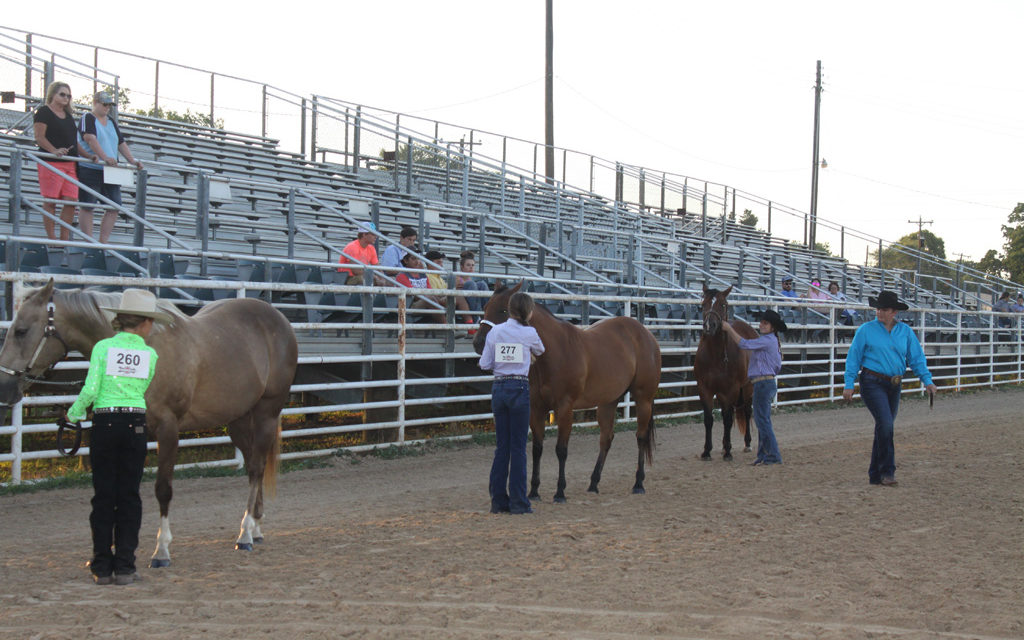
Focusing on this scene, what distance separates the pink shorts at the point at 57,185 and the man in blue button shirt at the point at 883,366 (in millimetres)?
9096

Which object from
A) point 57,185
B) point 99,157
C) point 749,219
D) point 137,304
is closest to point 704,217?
point 749,219

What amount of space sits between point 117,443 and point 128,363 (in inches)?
18.4

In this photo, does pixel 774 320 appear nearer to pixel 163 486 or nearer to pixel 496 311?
pixel 496 311

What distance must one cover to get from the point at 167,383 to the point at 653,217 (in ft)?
86.1

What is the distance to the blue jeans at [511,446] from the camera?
845cm

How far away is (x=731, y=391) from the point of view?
41.6ft

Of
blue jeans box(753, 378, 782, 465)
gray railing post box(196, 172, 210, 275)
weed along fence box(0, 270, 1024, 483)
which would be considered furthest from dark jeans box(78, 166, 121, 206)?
blue jeans box(753, 378, 782, 465)

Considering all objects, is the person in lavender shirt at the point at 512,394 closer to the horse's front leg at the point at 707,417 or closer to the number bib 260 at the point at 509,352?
the number bib 260 at the point at 509,352

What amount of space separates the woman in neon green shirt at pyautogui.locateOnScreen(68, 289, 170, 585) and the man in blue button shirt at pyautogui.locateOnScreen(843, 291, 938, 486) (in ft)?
23.6

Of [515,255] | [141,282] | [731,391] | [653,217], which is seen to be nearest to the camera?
[141,282]

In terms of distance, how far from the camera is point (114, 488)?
5762 millimetres

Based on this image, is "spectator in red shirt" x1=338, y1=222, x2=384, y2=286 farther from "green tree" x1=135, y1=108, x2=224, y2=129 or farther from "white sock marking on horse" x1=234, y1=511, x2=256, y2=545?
"green tree" x1=135, y1=108, x2=224, y2=129

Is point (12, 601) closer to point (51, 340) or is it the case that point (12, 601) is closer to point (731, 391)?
point (51, 340)

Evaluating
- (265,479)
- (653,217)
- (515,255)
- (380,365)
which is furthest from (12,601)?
(653,217)
